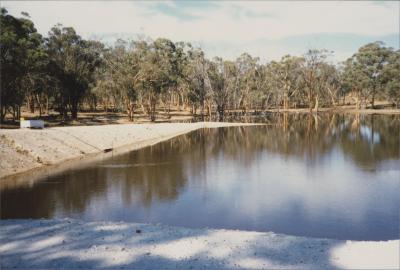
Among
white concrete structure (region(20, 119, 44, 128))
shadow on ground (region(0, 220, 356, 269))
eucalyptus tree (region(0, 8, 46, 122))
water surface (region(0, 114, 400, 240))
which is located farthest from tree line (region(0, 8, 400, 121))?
shadow on ground (region(0, 220, 356, 269))

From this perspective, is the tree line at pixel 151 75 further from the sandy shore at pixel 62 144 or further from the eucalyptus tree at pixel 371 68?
the sandy shore at pixel 62 144

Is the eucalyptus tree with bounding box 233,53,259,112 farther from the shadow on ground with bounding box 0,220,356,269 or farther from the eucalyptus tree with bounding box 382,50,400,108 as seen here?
the shadow on ground with bounding box 0,220,356,269

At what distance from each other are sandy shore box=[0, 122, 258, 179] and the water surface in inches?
145

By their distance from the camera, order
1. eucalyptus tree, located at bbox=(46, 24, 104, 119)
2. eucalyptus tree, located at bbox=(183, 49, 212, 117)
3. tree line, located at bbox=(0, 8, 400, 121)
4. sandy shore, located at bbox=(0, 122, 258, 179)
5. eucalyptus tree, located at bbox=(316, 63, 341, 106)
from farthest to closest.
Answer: eucalyptus tree, located at bbox=(316, 63, 341, 106), eucalyptus tree, located at bbox=(183, 49, 212, 117), eucalyptus tree, located at bbox=(46, 24, 104, 119), tree line, located at bbox=(0, 8, 400, 121), sandy shore, located at bbox=(0, 122, 258, 179)

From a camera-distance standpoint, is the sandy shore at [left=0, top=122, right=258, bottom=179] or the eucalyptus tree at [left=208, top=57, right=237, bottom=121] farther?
the eucalyptus tree at [left=208, top=57, right=237, bottom=121]

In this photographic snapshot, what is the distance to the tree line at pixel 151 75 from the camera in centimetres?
4959

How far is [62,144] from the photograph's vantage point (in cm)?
3581

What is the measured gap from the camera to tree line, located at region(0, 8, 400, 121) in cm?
4959

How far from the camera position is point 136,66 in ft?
227

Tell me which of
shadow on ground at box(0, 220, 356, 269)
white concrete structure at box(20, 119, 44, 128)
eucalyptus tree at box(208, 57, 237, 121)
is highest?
eucalyptus tree at box(208, 57, 237, 121)

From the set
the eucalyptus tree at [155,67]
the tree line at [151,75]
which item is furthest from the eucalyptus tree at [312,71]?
the eucalyptus tree at [155,67]

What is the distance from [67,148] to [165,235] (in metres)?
25.1

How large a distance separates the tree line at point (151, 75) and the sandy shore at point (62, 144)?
12.6 m

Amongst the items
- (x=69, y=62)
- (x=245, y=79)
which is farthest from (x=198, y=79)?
(x=69, y=62)
